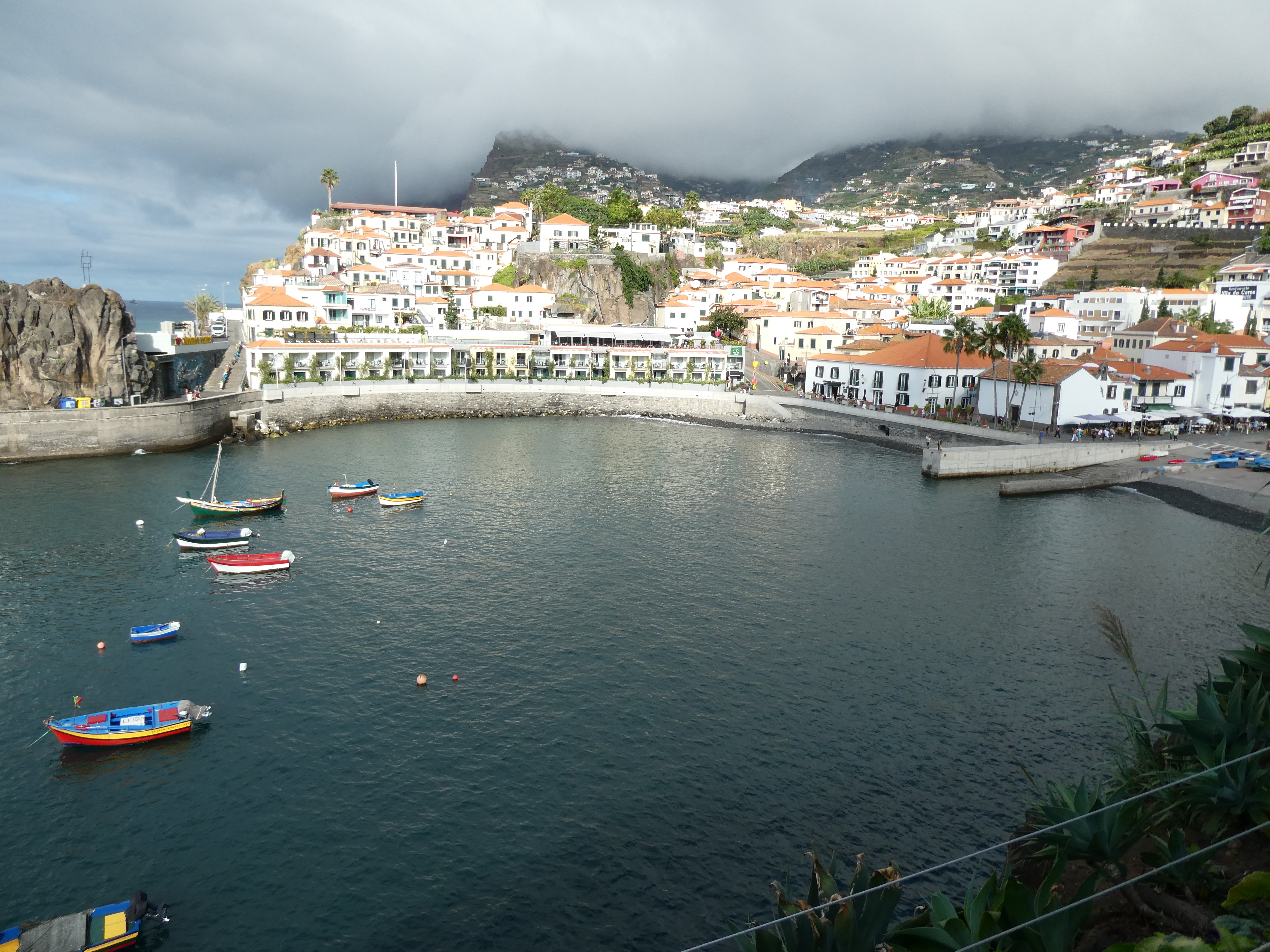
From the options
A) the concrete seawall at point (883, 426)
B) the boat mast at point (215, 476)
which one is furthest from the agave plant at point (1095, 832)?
the concrete seawall at point (883, 426)

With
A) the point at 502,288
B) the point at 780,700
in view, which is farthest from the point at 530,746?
the point at 502,288

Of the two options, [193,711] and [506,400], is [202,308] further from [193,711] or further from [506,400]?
[193,711]

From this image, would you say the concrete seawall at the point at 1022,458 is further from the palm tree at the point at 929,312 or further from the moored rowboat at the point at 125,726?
the moored rowboat at the point at 125,726

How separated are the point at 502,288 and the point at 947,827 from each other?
3566 inches

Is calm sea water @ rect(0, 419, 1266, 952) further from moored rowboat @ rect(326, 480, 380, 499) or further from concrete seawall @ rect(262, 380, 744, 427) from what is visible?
concrete seawall @ rect(262, 380, 744, 427)

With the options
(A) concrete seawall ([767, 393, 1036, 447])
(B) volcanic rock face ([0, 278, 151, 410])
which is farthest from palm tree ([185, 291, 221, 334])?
(A) concrete seawall ([767, 393, 1036, 447])

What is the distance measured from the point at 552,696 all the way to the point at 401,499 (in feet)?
80.6

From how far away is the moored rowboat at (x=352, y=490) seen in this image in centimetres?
4566

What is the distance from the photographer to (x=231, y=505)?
4156 centimetres

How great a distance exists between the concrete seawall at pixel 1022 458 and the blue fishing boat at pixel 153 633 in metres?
47.2

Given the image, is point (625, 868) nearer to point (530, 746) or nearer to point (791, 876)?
point (791, 876)

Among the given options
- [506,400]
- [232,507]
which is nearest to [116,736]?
[232,507]

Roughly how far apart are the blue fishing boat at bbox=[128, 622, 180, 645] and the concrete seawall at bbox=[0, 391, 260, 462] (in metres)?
37.0

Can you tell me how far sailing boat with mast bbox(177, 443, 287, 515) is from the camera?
41.3 m
